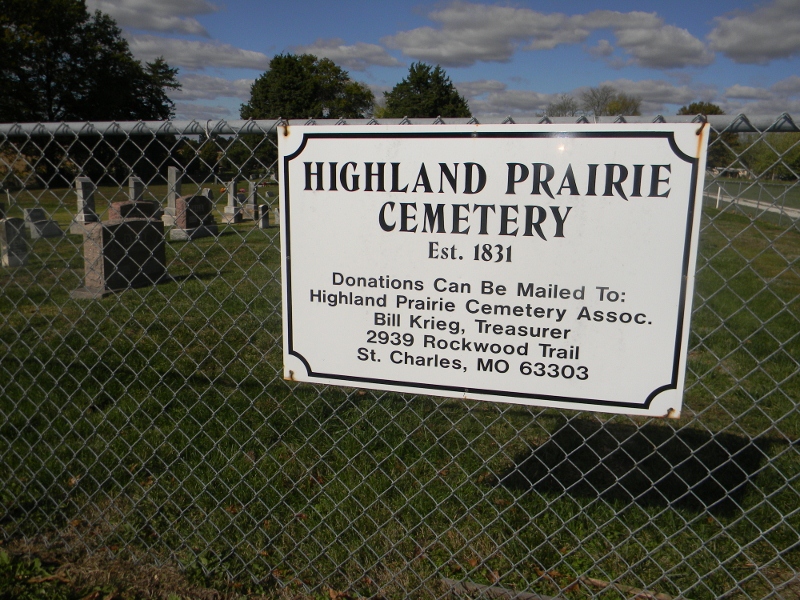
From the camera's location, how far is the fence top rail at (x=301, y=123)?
1719 millimetres

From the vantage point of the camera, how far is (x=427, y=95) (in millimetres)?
59469

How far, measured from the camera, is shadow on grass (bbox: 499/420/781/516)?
123 inches

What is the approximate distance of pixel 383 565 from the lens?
8.65 feet

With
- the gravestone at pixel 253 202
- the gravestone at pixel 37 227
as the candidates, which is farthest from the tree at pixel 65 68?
the gravestone at pixel 253 202

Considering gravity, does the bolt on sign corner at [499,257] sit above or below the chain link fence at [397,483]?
above

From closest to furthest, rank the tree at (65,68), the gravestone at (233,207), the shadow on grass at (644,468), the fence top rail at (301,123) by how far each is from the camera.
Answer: the fence top rail at (301,123)
the shadow on grass at (644,468)
the gravestone at (233,207)
the tree at (65,68)

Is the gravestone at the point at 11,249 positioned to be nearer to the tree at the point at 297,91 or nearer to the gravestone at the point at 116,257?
the gravestone at the point at 116,257

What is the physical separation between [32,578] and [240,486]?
97 centimetres

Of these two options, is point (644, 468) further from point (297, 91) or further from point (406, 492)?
point (297, 91)

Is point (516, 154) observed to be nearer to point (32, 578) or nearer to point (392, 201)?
point (392, 201)

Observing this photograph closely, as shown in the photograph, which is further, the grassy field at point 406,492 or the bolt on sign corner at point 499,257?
the grassy field at point 406,492

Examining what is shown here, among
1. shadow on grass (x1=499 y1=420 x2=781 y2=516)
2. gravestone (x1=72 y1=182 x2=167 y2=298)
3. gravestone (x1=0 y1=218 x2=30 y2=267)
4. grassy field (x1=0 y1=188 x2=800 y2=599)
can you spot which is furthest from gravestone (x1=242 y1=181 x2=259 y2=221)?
gravestone (x1=0 y1=218 x2=30 y2=267)

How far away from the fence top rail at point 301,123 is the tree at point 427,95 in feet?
191

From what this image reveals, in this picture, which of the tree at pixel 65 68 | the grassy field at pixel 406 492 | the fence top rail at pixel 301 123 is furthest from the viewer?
the tree at pixel 65 68
